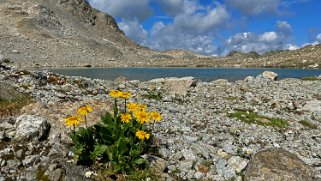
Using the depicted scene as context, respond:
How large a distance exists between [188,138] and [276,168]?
5142 mm

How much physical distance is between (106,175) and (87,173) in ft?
1.78

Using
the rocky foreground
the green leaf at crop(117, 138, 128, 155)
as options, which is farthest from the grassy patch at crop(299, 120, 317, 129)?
the green leaf at crop(117, 138, 128, 155)

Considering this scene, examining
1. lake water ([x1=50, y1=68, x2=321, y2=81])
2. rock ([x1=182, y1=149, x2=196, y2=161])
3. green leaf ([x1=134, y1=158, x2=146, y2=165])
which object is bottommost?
lake water ([x1=50, y1=68, x2=321, y2=81])

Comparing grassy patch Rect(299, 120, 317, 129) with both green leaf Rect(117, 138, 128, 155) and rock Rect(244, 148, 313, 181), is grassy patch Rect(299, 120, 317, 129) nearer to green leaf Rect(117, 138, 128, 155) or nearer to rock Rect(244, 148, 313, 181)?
rock Rect(244, 148, 313, 181)

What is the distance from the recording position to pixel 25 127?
12.1 m

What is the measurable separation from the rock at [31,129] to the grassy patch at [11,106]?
10.5 ft

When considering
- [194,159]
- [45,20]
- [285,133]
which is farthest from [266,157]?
[45,20]

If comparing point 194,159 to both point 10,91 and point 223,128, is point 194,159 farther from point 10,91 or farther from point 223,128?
point 10,91

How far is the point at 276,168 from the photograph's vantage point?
11.6 m

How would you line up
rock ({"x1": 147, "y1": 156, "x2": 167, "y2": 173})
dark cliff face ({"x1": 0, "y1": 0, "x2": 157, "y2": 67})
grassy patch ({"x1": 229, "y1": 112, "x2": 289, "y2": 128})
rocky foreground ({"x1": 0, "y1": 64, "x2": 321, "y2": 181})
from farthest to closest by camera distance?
1. dark cliff face ({"x1": 0, "y1": 0, "x2": 157, "y2": 67})
2. grassy patch ({"x1": 229, "y1": 112, "x2": 289, "y2": 128})
3. rock ({"x1": 147, "y1": 156, "x2": 167, "y2": 173})
4. rocky foreground ({"x1": 0, "y1": 64, "x2": 321, "y2": 181})

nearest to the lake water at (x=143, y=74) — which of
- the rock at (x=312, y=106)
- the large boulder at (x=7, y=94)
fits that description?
the rock at (x=312, y=106)

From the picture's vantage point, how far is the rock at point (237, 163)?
1320 centimetres

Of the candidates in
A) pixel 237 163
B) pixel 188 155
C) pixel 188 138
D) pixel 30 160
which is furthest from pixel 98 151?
pixel 188 138

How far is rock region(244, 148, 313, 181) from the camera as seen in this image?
11.4 meters
